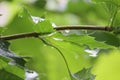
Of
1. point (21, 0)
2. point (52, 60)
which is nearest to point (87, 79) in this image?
point (52, 60)

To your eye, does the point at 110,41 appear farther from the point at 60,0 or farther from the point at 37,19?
the point at 60,0

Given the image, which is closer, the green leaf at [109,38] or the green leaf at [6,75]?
the green leaf at [6,75]

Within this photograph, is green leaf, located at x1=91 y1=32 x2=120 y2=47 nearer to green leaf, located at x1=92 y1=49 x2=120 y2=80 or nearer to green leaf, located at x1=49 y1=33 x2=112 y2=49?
green leaf, located at x1=49 y1=33 x2=112 y2=49

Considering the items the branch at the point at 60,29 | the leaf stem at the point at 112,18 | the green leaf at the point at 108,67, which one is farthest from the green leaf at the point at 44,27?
the green leaf at the point at 108,67

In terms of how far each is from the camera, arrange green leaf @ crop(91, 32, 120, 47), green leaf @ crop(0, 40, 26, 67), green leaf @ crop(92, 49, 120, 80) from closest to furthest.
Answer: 1. green leaf @ crop(0, 40, 26, 67)
2. green leaf @ crop(91, 32, 120, 47)
3. green leaf @ crop(92, 49, 120, 80)

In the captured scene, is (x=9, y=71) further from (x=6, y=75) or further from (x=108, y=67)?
(x=108, y=67)

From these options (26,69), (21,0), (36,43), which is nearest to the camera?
(26,69)

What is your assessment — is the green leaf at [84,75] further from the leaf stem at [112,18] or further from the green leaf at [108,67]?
the green leaf at [108,67]

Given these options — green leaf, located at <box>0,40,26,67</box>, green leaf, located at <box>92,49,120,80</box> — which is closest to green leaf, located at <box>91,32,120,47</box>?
green leaf, located at <box>0,40,26,67</box>
